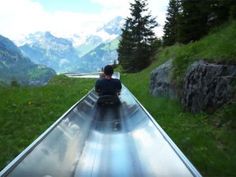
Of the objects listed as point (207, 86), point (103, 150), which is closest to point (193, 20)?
point (207, 86)

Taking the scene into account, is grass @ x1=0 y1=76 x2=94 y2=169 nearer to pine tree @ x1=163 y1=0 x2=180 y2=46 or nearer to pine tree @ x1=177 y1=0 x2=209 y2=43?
pine tree @ x1=177 y1=0 x2=209 y2=43

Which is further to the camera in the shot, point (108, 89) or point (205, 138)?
point (108, 89)

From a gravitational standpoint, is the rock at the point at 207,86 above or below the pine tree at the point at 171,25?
below

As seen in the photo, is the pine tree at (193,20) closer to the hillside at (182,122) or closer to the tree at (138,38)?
the hillside at (182,122)

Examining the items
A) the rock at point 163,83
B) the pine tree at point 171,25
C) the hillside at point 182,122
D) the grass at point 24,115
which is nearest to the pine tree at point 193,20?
the rock at point 163,83

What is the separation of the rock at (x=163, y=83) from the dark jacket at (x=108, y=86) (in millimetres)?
3379

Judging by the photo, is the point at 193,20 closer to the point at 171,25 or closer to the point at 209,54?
the point at 209,54

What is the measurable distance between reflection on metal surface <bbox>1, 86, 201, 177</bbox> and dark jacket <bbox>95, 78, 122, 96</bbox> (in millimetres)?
1283

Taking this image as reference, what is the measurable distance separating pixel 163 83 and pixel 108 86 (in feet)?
16.3

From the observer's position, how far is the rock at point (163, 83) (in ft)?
55.7

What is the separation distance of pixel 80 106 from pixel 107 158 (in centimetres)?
418

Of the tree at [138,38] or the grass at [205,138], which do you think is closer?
the grass at [205,138]

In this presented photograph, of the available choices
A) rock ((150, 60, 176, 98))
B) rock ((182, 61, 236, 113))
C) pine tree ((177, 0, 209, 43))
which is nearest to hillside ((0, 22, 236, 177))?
rock ((182, 61, 236, 113))

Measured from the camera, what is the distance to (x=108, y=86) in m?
13.6
